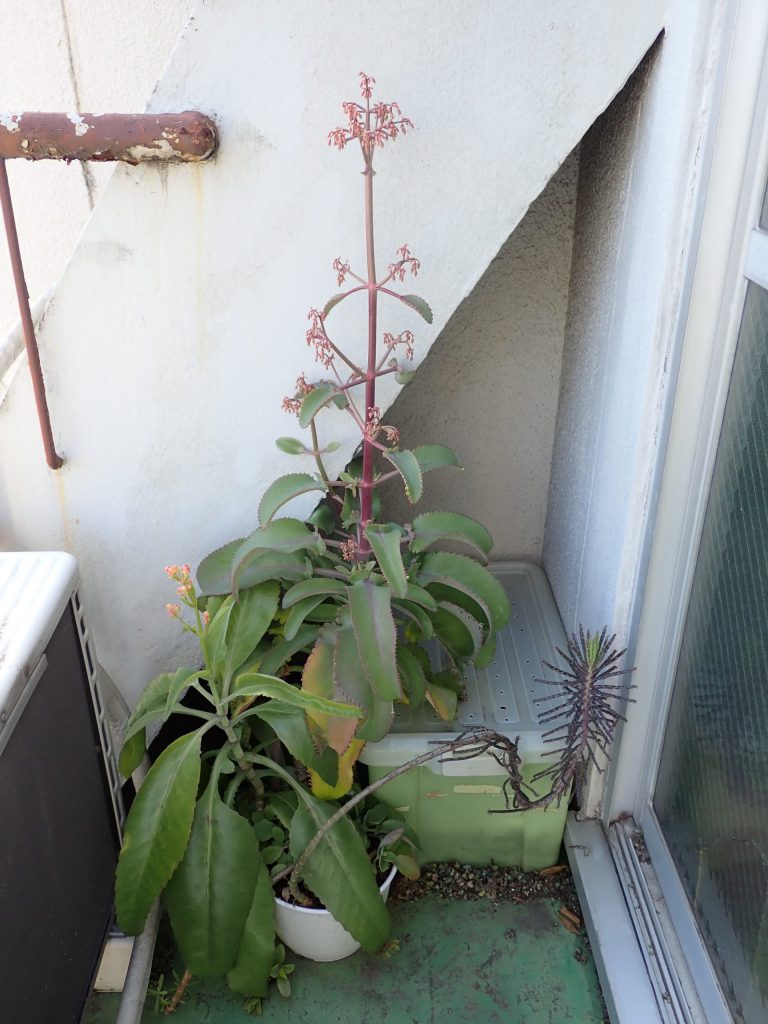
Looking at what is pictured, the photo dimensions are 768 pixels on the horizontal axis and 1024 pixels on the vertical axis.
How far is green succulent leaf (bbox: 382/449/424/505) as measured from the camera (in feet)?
4.78

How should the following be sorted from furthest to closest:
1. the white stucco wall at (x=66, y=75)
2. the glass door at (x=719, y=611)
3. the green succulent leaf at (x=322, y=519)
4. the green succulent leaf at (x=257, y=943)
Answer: the white stucco wall at (x=66, y=75) < the green succulent leaf at (x=322, y=519) < the green succulent leaf at (x=257, y=943) < the glass door at (x=719, y=611)

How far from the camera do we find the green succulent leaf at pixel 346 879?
1642 millimetres

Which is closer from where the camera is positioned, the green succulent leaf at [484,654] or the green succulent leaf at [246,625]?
the green succulent leaf at [246,625]

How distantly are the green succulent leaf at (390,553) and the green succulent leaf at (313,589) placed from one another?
12cm

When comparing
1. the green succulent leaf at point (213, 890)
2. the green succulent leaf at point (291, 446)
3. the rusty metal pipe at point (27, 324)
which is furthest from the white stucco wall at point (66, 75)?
the green succulent leaf at point (213, 890)

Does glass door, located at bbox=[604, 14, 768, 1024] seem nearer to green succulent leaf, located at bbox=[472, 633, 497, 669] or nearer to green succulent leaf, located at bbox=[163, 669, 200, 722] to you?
green succulent leaf, located at bbox=[472, 633, 497, 669]

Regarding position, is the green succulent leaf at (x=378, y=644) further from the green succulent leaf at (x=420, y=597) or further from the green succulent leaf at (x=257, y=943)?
the green succulent leaf at (x=257, y=943)

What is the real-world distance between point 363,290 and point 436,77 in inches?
15.1

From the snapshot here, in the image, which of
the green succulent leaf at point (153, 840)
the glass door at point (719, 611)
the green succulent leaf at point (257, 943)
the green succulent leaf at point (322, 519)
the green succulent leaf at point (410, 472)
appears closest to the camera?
the glass door at point (719, 611)

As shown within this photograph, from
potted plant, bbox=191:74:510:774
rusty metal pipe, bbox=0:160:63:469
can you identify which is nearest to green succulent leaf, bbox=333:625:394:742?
potted plant, bbox=191:74:510:774

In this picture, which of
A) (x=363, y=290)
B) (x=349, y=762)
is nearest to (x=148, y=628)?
(x=349, y=762)

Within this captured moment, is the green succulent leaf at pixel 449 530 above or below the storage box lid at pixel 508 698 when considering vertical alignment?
above

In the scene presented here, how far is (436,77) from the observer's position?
149 cm

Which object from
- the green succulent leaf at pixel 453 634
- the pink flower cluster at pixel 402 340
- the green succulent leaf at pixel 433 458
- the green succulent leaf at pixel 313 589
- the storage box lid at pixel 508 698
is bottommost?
the storage box lid at pixel 508 698
